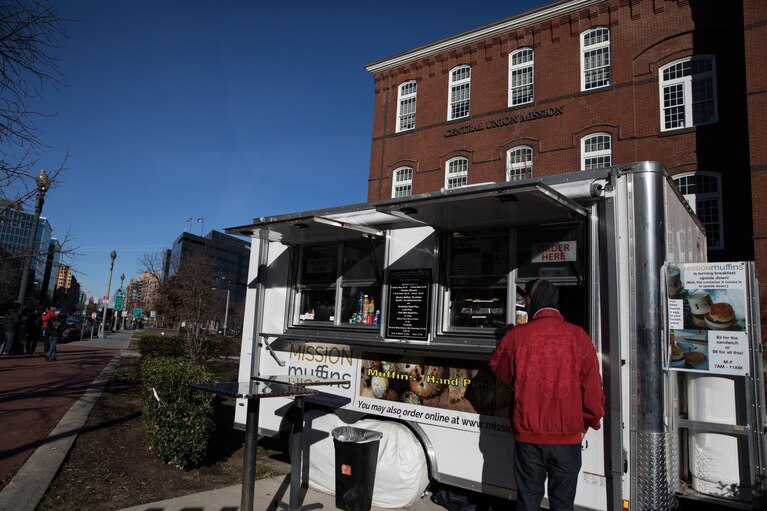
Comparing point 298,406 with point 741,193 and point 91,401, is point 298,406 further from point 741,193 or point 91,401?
point 741,193

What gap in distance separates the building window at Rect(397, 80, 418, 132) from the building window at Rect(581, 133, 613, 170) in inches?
307

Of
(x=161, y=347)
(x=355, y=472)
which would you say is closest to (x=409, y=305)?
(x=355, y=472)

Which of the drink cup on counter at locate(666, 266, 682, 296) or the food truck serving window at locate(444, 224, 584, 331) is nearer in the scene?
the drink cup on counter at locate(666, 266, 682, 296)

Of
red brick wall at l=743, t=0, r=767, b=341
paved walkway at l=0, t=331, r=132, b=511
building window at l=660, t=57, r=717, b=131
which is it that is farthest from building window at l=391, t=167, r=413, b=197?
paved walkway at l=0, t=331, r=132, b=511

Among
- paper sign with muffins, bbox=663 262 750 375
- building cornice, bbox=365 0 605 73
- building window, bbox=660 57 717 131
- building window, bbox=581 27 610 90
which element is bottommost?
paper sign with muffins, bbox=663 262 750 375

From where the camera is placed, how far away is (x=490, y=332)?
16.1 ft

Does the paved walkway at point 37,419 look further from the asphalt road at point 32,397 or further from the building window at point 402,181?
the building window at point 402,181

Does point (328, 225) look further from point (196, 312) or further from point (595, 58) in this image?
point (595, 58)

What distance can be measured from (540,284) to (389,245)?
219cm

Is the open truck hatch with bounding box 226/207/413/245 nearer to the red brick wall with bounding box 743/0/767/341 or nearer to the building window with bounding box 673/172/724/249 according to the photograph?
the red brick wall with bounding box 743/0/767/341

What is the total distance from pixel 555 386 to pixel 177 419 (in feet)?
14.0

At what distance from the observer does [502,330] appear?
488 centimetres

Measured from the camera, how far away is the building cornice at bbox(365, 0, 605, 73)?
64.6ft

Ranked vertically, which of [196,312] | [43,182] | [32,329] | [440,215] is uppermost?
[43,182]
